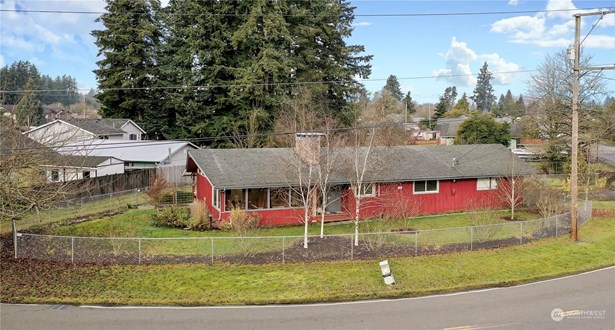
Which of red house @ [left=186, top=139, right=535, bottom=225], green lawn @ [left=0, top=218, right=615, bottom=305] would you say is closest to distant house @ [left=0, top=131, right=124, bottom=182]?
green lawn @ [left=0, top=218, right=615, bottom=305]

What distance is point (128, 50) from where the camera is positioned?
4875cm

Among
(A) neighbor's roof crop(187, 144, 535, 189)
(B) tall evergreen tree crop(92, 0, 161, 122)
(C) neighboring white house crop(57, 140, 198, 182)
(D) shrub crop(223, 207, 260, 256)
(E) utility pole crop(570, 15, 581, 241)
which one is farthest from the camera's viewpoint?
(B) tall evergreen tree crop(92, 0, 161, 122)

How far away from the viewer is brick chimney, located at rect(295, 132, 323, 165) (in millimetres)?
20422

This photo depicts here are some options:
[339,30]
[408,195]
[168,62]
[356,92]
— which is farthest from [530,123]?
[168,62]

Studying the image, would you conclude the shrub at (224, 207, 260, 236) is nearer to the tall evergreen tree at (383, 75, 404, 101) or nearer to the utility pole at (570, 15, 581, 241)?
the utility pole at (570, 15, 581, 241)

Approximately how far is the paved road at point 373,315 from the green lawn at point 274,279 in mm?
583

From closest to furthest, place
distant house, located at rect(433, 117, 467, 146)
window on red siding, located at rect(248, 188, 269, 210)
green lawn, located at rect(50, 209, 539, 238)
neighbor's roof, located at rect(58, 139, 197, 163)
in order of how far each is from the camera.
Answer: green lawn, located at rect(50, 209, 539, 238)
window on red siding, located at rect(248, 188, 269, 210)
neighbor's roof, located at rect(58, 139, 197, 163)
distant house, located at rect(433, 117, 467, 146)

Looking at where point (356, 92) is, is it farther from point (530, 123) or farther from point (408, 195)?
point (408, 195)

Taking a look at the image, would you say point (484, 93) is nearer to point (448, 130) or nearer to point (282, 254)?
point (448, 130)

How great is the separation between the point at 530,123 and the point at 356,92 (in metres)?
19.0

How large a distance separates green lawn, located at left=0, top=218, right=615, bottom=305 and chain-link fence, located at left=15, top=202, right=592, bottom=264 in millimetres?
794

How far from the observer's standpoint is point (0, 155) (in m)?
15.9

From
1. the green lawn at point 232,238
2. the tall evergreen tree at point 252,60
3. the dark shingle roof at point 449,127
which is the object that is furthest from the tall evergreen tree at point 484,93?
the green lawn at point 232,238

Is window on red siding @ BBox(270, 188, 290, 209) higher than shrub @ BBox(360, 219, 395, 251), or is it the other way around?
window on red siding @ BBox(270, 188, 290, 209)
